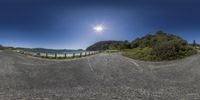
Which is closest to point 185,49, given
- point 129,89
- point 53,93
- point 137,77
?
point 137,77

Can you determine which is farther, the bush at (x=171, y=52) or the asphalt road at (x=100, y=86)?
the bush at (x=171, y=52)

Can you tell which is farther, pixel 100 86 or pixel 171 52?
pixel 171 52

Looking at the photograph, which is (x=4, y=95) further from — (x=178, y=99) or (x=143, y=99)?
(x=178, y=99)

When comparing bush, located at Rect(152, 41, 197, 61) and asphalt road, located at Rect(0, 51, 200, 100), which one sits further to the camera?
bush, located at Rect(152, 41, 197, 61)

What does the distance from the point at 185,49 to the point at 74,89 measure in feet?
80.9

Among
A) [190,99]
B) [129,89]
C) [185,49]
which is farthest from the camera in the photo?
[185,49]

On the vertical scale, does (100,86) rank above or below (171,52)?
below

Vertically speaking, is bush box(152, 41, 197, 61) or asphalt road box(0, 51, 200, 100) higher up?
bush box(152, 41, 197, 61)

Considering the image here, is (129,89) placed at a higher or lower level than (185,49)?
lower

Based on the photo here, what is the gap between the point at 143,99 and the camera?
1169 cm

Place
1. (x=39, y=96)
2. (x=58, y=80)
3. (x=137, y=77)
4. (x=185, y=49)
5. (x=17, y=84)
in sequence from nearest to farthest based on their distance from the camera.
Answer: (x=39, y=96)
(x=17, y=84)
(x=58, y=80)
(x=137, y=77)
(x=185, y=49)

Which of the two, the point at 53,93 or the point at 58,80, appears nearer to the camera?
the point at 53,93

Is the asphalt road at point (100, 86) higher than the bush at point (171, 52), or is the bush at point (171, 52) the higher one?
the bush at point (171, 52)

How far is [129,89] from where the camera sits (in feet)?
46.1
